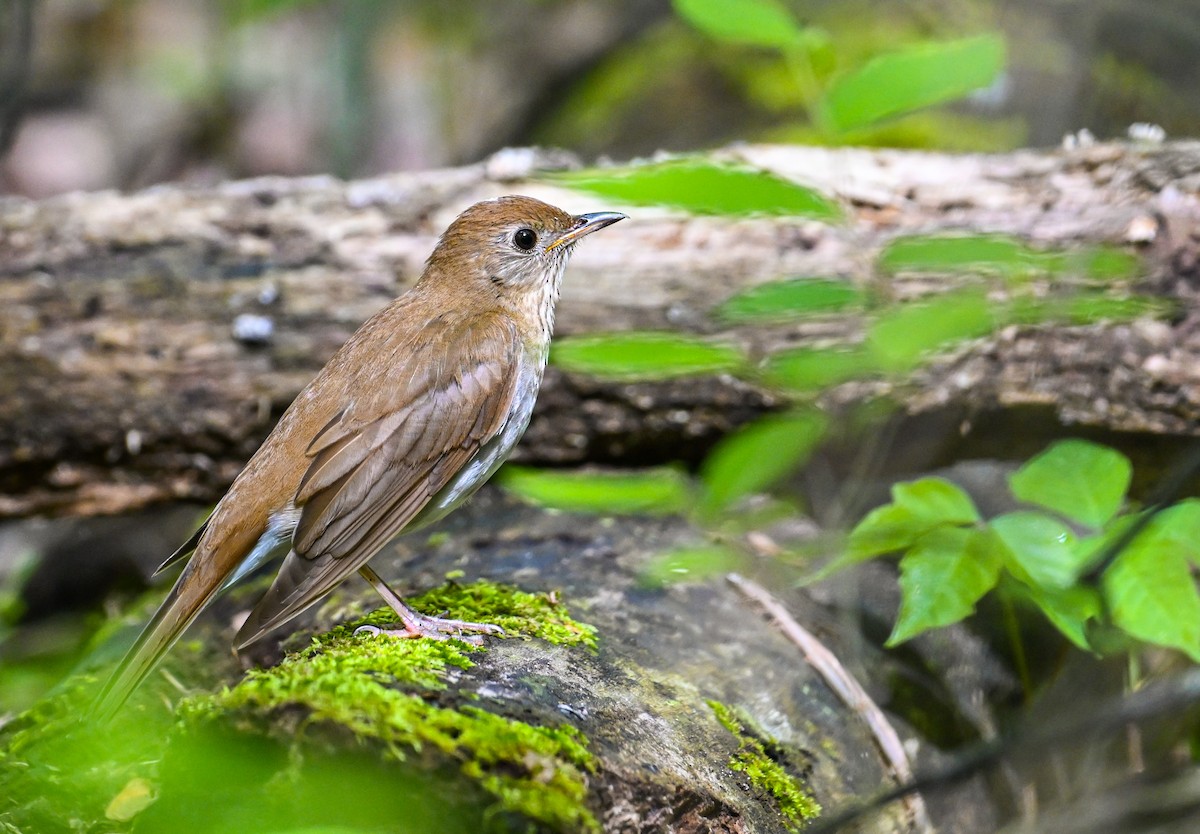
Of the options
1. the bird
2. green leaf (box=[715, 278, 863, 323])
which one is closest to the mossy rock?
the bird

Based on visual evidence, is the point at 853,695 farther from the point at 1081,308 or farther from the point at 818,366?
the point at 1081,308

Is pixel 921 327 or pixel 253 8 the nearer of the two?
pixel 921 327

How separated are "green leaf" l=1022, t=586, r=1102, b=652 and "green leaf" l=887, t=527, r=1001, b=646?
0.13 m

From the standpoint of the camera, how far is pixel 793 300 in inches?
88.0

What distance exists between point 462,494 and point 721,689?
39.4 inches

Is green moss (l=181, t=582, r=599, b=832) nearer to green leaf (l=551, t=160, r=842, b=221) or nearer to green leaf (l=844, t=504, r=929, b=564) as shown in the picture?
green leaf (l=844, t=504, r=929, b=564)

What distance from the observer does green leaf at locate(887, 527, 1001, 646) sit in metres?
2.31

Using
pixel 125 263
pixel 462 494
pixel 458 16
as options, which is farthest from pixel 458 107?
pixel 462 494

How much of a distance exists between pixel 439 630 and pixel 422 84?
7214 mm

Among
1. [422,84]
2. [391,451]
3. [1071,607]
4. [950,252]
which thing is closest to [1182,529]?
[1071,607]

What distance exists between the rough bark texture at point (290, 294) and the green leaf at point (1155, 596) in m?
1.54

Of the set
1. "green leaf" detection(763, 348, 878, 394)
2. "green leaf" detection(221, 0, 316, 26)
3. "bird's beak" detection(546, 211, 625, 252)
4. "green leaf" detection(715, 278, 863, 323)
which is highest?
"green leaf" detection(221, 0, 316, 26)

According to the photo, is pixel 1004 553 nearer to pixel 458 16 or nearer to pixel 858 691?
pixel 858 691

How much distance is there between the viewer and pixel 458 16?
8984 millimetres
